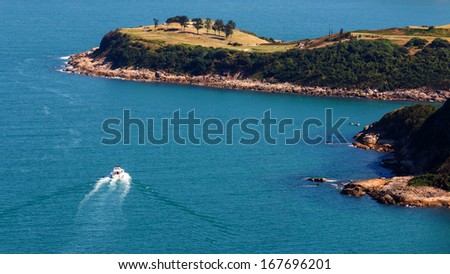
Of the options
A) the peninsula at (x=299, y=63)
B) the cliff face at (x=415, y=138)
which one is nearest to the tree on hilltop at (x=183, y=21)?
the peninsula at (x=299, y=63)

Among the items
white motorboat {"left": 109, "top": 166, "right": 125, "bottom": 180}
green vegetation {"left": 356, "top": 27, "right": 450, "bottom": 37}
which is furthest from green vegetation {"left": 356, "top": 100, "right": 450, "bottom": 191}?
green vegetation {"left": 356, "top": 27, "right": 450, "bottom": 37}

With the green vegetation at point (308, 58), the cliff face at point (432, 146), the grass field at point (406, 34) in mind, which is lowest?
the cliff face at point (432, 146)

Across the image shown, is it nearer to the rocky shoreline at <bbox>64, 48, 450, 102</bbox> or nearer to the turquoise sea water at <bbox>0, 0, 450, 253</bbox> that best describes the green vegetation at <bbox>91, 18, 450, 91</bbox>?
the rocky shoreline at <bbox>64, 48, 450, 102</bbox>

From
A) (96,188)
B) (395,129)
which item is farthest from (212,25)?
(96,188)

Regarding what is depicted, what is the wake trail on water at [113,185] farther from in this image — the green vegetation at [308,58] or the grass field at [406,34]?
the grass field at [406,34]

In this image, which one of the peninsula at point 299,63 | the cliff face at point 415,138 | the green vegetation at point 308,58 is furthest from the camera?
the green vegetation at point 308,58

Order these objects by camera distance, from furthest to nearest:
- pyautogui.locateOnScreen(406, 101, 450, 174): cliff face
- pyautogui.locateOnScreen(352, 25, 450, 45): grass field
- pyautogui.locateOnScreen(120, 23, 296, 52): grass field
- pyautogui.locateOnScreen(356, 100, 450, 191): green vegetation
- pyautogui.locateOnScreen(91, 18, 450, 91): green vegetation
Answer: pyautogui.locateOnScreen(120, 23, 296, 52): grass field → pyautogui.locateOnScreen(352, 25, 450, 45): grass field → pyautogui.locateOnScreen(91, 18, 450, 91): green vegetation → pyautogui.locateOnScreen(406, 101, 450, 174): cliff face → pyautogui.locateOnScreen(356, 100, 450, 191): green vegetation

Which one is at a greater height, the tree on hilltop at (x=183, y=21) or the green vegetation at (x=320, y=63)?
the tree on hilltop at (x=183, y=21)

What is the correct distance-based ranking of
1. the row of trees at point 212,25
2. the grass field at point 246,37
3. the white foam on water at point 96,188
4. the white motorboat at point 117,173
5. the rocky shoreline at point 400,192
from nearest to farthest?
1. the white foam on water at point 96,188
2. the rocky shoreline at point 400,192
3. the white motorboat at point 117,173
4. the grass field at point 246,37
5. the row of trees at point 212,25

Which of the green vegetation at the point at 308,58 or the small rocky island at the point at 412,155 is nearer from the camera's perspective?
the small rocky island at the point at 412,155
